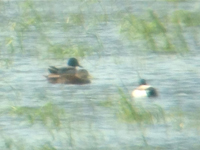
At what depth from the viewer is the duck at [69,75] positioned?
12289 mm

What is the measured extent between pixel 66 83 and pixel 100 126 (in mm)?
2642

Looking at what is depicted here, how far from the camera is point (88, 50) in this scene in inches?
546

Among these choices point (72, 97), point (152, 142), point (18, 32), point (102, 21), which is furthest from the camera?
point (102, 21)

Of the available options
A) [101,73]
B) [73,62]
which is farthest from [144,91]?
[73,62]

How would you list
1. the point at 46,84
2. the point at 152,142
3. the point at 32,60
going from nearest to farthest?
the point at 152,142 < the point at 46,84 < the point at 32,60

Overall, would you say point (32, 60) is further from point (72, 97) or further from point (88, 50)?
point (72, 97)

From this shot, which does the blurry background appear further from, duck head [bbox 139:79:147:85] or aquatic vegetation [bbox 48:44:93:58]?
duck head [bbox 139:79:147:85]

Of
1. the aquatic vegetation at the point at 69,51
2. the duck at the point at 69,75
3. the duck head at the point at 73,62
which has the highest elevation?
the aquatic vegetation at the point at 69,51

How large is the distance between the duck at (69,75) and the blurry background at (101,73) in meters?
0.11

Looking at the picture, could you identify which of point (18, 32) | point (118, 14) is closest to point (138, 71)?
point (18, 32)

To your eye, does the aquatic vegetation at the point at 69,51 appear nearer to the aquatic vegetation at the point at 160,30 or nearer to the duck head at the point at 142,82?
the aquatic vegetation at the point at 160,30

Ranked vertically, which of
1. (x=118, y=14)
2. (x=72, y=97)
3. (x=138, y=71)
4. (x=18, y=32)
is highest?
(x=118, y=14)

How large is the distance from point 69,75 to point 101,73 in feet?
1.22

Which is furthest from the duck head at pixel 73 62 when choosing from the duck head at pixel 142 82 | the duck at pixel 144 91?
the duck at pixel 144 91
